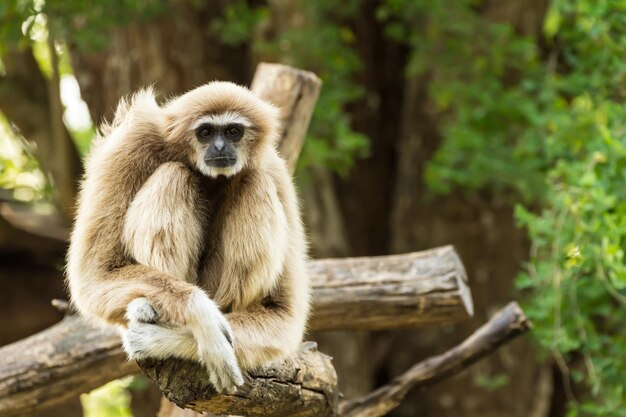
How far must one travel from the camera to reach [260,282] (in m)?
4.56

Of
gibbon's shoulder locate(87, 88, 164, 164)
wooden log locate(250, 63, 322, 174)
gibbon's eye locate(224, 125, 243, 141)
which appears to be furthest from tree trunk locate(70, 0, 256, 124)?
gibbon's eye locate(224, 125, 243, 141)

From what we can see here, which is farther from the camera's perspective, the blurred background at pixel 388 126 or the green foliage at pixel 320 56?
the green foliage at pixel 320 56

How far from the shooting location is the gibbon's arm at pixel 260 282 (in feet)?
14.7

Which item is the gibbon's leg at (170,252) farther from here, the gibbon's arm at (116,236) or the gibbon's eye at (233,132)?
the gibbon's eye at (233,132)

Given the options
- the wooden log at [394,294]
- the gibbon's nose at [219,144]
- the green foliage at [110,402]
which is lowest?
the green foliage at [110,402]

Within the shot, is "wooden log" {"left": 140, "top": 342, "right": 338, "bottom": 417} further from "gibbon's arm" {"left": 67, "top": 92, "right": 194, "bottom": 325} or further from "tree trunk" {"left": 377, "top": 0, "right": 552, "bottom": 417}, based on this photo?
"tree trunk" {"left": 377, "top": 0, "right": 552, "bottom": 417}

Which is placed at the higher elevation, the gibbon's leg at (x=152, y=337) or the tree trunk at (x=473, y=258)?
the gibbon's leg at (x=152, y=337)

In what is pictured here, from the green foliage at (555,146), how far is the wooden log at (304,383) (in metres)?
0.50

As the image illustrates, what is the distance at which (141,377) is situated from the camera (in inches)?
Result: 354

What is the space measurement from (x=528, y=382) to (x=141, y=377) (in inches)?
163

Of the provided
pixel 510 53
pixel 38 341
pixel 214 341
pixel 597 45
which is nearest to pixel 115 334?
pixel 38 341

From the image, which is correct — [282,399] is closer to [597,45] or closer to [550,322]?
[550,322]

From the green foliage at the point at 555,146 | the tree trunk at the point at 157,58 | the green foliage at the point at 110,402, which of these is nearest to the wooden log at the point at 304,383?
the green foliage at the point at 555,146

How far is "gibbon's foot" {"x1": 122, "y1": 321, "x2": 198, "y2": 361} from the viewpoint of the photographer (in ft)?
13.3
